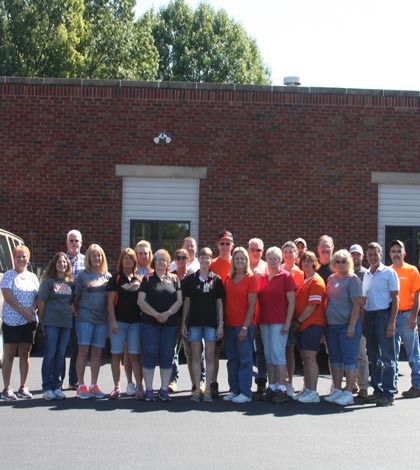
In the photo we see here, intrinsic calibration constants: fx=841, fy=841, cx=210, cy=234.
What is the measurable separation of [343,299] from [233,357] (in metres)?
1.44

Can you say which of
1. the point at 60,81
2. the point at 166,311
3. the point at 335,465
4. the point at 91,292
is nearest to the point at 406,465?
the point at 335,465

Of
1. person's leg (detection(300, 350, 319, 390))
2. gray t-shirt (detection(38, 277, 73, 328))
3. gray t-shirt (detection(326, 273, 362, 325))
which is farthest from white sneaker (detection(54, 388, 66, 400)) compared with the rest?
gray t-shirt (detection(326, 273, 362, 325))

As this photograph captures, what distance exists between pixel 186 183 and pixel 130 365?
7077mm

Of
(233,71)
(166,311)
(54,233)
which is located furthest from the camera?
(233,71)

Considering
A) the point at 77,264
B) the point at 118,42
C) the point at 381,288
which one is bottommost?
the point at 381,288

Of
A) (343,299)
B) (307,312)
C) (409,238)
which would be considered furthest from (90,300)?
(409,238)

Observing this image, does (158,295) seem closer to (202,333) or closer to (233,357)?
(202,333)

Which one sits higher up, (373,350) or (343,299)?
(343,299)

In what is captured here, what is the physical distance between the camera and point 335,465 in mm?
6652

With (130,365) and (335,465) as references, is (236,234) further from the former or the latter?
(335,465)

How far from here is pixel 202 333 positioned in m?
9.77

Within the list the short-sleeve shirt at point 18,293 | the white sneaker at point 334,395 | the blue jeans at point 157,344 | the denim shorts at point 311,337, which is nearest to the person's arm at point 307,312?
the denim shorts at point 311,337

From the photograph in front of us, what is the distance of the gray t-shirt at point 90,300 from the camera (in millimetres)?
9742

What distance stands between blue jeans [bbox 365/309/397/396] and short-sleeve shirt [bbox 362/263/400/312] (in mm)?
82
